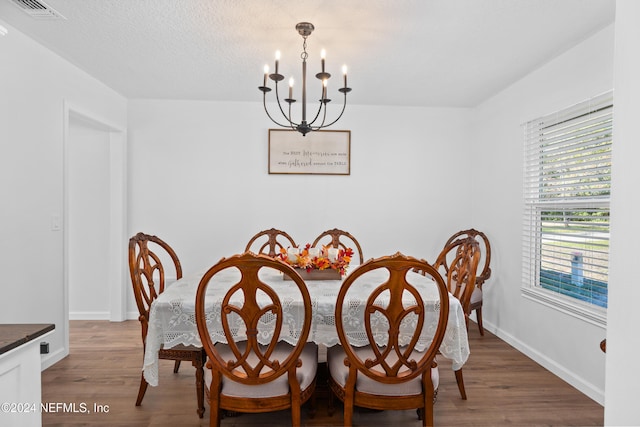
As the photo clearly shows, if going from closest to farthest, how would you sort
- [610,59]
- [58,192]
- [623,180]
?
[623,180]
[610,59]
[58,192]

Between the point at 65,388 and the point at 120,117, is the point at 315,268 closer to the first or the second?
the point at 65,388

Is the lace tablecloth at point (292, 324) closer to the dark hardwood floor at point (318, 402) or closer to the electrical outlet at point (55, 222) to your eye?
the dark hardwood floor at point (318, 402)

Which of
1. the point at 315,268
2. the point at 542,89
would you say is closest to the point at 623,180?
the point at 315,268

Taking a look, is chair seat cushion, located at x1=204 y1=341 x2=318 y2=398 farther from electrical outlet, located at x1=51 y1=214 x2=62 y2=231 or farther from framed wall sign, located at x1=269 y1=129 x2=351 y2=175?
framed wall sign, located at x1=269 y1=129 x2=351 y2=175

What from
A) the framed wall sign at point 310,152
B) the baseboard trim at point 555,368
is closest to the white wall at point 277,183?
the framed wall sign at point 310,152

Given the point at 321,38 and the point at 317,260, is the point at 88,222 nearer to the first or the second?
the point at 317,260

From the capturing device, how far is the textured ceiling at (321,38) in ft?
6.98

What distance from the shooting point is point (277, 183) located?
4.09 m

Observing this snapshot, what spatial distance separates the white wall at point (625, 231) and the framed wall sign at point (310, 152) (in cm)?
342

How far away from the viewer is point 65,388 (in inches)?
96.9

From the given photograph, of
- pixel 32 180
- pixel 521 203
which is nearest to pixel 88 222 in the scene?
pixel 32 180

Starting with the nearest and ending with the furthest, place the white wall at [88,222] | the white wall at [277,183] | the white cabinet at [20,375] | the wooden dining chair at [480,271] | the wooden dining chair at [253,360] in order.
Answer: the white cabinet at [20,375] < the wooden dining chair at [253,360] < the wooden dining chair at [480,271] < the white wall at [88,222] < the white wall at [277,183]

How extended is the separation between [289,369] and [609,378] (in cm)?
124

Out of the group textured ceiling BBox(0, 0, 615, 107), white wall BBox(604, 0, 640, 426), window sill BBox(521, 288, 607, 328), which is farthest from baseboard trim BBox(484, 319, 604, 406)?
textured ceiling BBox(0, 0, 615, 107)
